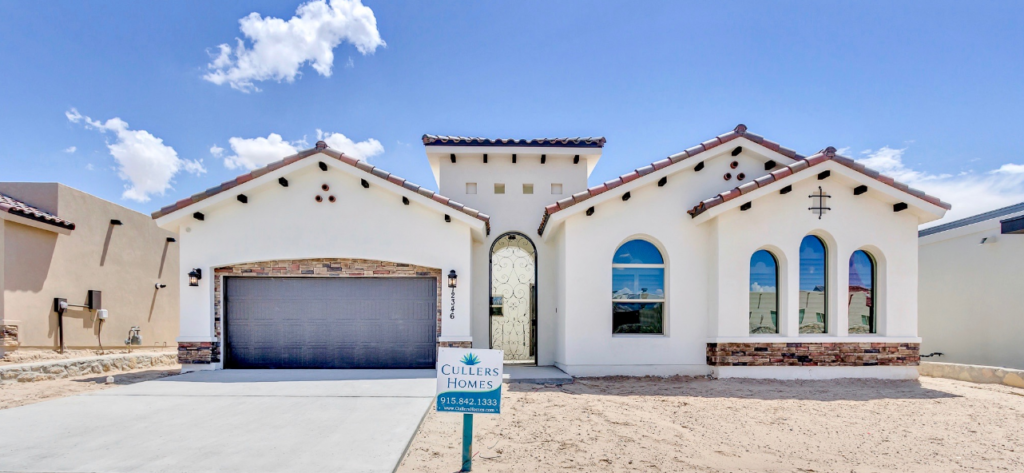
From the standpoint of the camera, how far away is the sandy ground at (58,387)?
306 inches

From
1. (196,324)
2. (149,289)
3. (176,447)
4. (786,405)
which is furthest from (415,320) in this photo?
(149,289)

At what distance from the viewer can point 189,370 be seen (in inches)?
378

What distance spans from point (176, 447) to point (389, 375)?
434cm

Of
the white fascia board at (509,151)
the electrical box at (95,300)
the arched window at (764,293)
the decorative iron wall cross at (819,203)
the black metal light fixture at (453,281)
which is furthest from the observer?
the electrical box at (95,300)

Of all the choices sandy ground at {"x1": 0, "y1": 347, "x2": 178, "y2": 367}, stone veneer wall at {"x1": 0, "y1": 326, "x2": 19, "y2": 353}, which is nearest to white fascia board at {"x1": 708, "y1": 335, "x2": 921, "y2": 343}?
sandy ground at {"x1": 0, "y1": 347, "x2": 178, "y2": 367}

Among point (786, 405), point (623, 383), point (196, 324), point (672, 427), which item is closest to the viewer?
point (672, 427)

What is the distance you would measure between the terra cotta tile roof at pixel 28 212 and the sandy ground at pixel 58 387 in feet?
12.3

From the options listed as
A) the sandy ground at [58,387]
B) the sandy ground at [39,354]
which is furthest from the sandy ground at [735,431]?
the sandy ground at [39,354]

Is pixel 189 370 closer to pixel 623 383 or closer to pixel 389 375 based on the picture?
pixel 389 375

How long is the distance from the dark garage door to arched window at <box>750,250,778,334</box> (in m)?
6.14

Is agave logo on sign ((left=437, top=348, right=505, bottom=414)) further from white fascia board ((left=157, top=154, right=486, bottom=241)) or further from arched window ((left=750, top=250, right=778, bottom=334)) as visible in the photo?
arched window ((left=750, top=250, right=778, bottom=334))

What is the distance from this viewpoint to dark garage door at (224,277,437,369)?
10070 millimetres

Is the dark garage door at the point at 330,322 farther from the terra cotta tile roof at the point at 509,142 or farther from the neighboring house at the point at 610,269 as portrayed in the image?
the terra cotta tile roof at the point at 509,142

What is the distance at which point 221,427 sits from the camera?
572 centimetres
